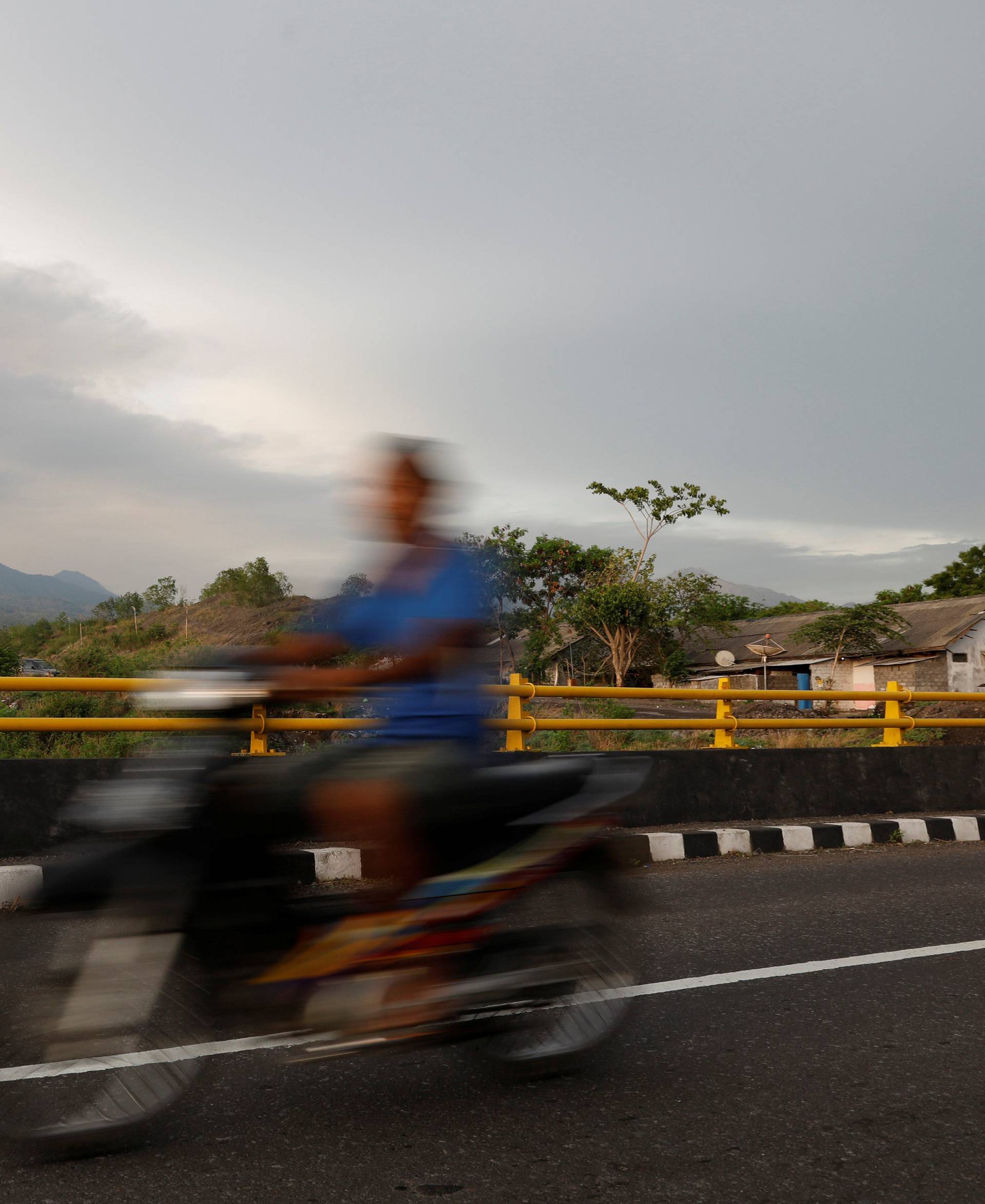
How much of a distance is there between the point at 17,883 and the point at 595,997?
10.8 feet

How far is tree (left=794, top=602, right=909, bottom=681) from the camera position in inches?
1908

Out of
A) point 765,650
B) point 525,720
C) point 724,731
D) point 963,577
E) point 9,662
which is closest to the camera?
point 525,720

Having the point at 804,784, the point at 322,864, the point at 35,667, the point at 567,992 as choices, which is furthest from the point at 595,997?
the point at 35,667

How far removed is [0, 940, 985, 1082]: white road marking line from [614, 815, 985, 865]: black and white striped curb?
216 cm

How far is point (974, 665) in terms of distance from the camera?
1859 inches

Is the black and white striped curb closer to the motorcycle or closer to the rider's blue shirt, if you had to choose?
the motorcycle

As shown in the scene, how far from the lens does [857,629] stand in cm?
4866

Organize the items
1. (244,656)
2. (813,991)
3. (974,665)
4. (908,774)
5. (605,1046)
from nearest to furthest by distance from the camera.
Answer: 1. (244,656)
2. (605,1046)
3. (813,991)
4. (908,774)
5. (974,665)

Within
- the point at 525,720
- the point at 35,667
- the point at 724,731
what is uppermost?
the point at 35,667

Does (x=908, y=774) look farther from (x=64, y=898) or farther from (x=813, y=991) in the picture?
(x=64, y=898)

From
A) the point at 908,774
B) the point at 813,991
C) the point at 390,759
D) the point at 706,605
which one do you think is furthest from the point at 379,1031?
the point at 706,605

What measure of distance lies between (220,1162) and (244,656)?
1.21 m

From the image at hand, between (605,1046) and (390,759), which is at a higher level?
(390,759)

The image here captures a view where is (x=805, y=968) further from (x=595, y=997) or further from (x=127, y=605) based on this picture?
(x=127, y=605)
